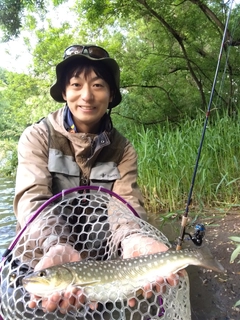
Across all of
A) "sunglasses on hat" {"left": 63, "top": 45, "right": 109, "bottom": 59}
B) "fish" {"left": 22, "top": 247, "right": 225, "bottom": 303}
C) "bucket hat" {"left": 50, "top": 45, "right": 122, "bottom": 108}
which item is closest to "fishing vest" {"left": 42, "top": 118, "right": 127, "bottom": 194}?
"bucket hat" {"left": 50, "top": 45, "right": 122, "bottom": 108}

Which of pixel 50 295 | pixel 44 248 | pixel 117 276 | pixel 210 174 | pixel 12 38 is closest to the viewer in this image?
pixel 50 295

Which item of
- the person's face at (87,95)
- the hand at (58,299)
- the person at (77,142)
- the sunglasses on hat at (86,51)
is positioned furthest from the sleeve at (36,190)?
the sunglasses on hat at (86,51)

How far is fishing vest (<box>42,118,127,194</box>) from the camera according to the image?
197cm

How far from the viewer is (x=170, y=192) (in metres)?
4.17

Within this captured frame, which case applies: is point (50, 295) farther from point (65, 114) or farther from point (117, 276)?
point (65, 114)

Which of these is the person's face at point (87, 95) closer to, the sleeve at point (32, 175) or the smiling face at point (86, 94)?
the smiling face at point (86, 94)

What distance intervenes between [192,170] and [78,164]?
7.69 feet

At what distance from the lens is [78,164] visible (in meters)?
2.04

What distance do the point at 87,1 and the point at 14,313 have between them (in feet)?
19.8

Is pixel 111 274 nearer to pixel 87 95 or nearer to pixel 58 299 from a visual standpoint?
pixel 58 299

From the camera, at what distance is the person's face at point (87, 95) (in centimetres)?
195

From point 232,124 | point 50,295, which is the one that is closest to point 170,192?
point 232,124

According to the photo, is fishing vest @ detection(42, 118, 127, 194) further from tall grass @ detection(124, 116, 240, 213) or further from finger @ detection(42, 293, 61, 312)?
tall grass @ detection(124, 116, 240, 213)

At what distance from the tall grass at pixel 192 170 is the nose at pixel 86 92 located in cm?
234
